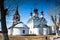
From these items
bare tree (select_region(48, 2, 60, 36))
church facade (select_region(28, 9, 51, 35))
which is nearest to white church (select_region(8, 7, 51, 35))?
church facade (select_region(28, 9, 51, 35))

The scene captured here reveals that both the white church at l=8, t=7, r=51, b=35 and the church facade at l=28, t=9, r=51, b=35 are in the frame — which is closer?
the white church at l=8, t=7, r=51, b=35

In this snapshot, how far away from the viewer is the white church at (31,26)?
4.21m

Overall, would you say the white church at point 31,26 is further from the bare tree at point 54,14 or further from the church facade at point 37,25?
the bare tree at point 54,14

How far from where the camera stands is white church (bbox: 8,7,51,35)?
13.8 feet

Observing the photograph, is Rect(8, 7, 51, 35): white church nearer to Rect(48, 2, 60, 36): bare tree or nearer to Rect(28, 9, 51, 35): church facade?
Rect(28, 9, 51, 35): church facade

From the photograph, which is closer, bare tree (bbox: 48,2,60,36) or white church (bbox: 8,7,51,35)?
white church (bbox: 8,7,51,35)

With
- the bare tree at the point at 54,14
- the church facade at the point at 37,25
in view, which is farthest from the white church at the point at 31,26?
the bare tree at the point at 54,14

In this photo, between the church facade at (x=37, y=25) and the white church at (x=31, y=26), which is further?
the church facade at (x=37, y=25)

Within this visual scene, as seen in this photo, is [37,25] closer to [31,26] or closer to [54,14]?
[31,26]

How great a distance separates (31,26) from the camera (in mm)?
4402

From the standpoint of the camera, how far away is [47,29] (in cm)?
441

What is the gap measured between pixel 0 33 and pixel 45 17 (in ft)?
3.62

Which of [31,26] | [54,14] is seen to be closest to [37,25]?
[31,26]

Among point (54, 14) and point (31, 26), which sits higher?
point (54, 14)
